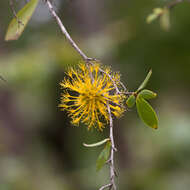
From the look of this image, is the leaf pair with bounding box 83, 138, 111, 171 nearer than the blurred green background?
Yes

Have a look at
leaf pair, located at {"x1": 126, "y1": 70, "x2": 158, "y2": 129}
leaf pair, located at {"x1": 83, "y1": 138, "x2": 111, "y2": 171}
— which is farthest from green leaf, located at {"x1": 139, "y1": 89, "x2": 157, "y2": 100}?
leaf pair, located at {"x1": 83, "y1": 138, "x2": 111, "y2": 171}

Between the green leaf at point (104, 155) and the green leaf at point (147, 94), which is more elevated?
the green leaf at point (147, 94)

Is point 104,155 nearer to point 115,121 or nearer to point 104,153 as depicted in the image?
point 104,153

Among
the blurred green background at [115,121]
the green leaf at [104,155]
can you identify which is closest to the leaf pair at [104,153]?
the green leaf at [104,155]

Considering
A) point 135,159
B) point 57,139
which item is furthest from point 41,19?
point 135,159

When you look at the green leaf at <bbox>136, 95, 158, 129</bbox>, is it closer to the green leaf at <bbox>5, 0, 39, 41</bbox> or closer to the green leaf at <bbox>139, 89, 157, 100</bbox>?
the green leaf at <bbox>139, 89, 157, 100</bbox>

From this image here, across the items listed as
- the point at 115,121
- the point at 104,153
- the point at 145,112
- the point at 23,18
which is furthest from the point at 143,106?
the point at 115,121

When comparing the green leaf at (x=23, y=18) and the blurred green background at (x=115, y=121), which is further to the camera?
the blurred green background at (x=115, y=121)

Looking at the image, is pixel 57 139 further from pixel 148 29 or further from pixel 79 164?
pixel 148 29

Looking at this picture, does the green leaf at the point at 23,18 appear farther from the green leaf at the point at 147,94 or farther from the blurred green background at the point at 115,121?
the blurred green background at the point at 115,121
